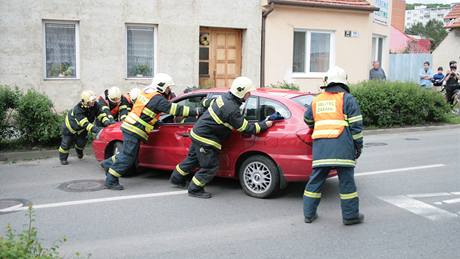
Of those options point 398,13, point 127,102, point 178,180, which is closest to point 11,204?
point 178,180

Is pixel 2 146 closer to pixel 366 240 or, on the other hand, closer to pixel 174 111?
pixel 174 111

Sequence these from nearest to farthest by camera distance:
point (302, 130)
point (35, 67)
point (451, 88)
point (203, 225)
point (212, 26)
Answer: point (203, 225) → point (302, 130) → point (35, 67) → point (212, 26) → point (451, 88)

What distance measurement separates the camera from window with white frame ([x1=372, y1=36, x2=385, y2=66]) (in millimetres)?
21328

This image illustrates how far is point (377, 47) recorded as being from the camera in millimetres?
21578

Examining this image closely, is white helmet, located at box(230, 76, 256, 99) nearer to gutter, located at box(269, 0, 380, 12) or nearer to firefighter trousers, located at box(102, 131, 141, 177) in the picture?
firefighter trousers, located at box(102, 131, 141, 177)

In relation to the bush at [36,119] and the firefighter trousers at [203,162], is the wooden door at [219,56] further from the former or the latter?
the firefighter trousers at [203,162]

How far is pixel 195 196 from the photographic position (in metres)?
7.41

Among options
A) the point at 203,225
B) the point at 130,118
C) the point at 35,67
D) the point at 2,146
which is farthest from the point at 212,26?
the point at 203,225

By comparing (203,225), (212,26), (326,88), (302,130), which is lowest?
(203,225)

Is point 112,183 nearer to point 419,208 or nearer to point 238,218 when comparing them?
point 238,218

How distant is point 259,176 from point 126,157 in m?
2.01

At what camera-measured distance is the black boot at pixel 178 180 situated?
774 cm

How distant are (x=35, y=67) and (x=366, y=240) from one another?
1077cm

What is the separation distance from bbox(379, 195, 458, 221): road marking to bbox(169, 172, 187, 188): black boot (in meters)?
2.82
